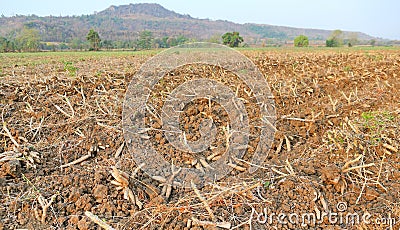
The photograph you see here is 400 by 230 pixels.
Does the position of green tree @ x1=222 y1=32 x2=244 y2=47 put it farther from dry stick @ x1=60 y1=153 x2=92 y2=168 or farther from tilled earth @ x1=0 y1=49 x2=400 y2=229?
dry stick @ x1=60 y1=153 x2=92 y2=168

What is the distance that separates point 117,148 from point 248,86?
340 cm

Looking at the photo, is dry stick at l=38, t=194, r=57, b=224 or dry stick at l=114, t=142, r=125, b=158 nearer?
dry stick at l=38, t=194, r=57, b=224

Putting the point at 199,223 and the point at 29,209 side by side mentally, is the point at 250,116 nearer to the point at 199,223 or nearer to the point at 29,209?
the point at 199,223

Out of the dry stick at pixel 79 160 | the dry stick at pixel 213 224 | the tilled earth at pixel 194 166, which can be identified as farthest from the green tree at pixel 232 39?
the dry stick at pixel 213 224

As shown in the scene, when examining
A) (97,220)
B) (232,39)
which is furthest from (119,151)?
(232,39)

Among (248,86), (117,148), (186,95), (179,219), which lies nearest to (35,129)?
(117,148)

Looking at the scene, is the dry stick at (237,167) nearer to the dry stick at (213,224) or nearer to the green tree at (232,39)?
the dry stick at (213,224)

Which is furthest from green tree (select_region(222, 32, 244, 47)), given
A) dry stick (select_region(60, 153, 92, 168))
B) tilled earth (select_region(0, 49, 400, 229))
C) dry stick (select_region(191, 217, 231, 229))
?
dry stick (select_region(191, 217, 231, 229))

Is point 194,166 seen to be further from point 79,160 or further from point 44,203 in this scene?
point 44,203

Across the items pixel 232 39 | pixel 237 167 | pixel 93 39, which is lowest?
pixel 237 167

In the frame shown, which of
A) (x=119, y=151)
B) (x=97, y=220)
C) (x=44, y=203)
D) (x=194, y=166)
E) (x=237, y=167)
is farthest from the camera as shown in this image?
(x=119, y=151)

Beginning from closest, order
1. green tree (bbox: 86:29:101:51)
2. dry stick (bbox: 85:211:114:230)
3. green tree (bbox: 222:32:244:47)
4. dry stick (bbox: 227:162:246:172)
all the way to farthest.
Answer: dry stick (bbox: 85:211:114:230), dry stick (bbox: 227:162:246:172), green tree (bbox: 222:32:244:47), green tree (bbox: 86:29:101:51)

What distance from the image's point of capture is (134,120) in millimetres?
3945

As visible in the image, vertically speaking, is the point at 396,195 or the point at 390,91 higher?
the point at 390,91
